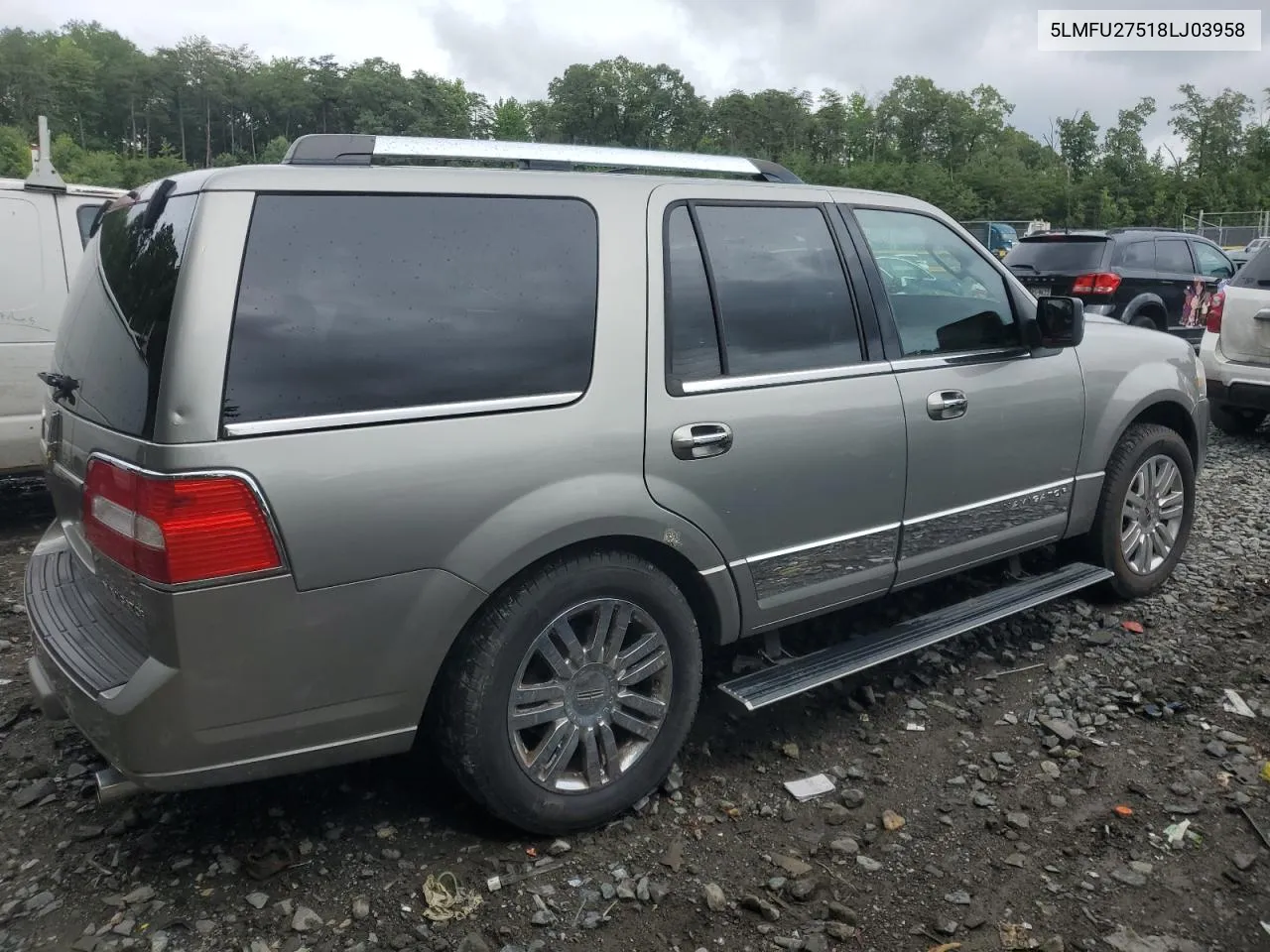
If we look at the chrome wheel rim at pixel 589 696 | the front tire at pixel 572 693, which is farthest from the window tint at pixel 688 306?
the chrome wheel rim at pixel 589 696

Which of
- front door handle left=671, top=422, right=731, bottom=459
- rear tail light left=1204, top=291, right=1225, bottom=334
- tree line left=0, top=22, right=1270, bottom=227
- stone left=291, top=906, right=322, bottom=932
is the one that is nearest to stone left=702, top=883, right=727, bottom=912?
stone left=291, top=906, right=322, bottom=932

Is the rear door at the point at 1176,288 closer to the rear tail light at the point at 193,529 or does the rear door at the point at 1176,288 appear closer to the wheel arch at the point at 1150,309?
the wheel arch at the point at 1150,309

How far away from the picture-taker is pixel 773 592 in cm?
338

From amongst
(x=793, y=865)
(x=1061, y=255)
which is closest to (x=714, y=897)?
(x=793, y=865)

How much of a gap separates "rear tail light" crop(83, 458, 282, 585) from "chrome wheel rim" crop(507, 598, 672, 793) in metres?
0.79

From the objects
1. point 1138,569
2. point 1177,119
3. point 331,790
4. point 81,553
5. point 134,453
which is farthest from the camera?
point 1177,119

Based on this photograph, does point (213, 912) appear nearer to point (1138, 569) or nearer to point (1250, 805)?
point (1250, 805)

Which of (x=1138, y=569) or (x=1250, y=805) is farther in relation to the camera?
(x=1138, y=569)

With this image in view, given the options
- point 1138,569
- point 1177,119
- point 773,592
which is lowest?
point 1138,569

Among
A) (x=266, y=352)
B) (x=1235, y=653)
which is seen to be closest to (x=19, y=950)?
(x=266, y=352)

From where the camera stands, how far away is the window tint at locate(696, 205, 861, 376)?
3.29m

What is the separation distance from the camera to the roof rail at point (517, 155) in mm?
2854

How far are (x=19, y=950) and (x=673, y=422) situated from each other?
2.12 m

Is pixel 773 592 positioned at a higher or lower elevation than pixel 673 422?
lower
